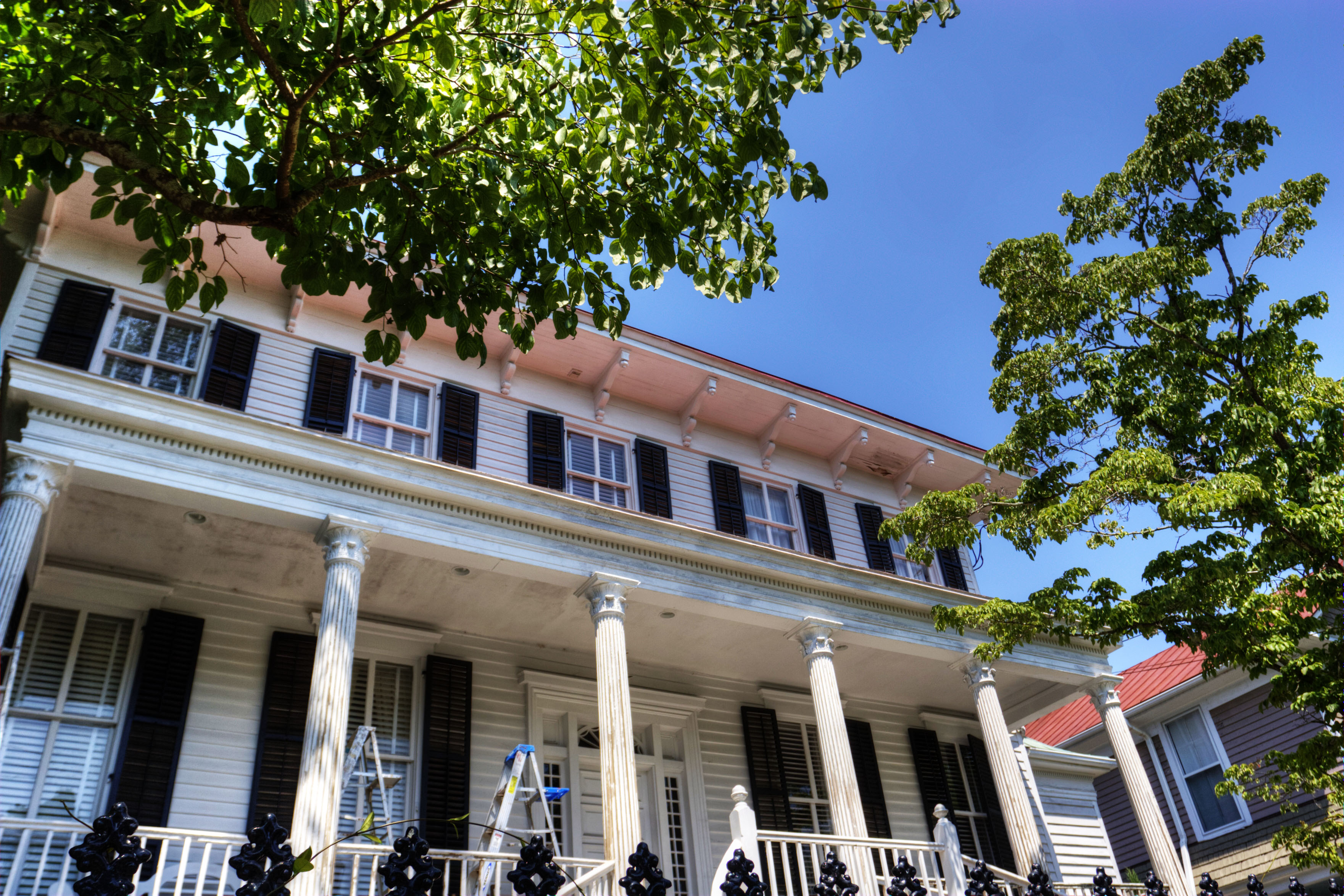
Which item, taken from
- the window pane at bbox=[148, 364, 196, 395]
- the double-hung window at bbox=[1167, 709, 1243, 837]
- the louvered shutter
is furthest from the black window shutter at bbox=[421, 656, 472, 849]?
the double-hung window at bbox=[1167, 709, 1243, 837]

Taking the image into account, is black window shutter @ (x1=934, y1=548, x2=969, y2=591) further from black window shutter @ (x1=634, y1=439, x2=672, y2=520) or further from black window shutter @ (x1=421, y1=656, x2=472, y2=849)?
black window shutter @ (x1=421, y1=656, x2=472, y2=849)

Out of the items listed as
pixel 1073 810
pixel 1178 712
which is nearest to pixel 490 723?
pixel 1073 810

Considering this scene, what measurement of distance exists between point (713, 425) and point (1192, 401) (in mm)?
8066

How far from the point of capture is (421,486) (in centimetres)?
1205

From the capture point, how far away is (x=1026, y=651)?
1666cm

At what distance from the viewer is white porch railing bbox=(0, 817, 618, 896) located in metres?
8.57

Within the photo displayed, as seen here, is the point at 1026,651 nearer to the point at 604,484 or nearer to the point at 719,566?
the point at 719,566

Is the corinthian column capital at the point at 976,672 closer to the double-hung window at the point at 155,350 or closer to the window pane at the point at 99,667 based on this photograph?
the window pane at the point at 99,667

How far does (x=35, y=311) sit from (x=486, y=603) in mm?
6990

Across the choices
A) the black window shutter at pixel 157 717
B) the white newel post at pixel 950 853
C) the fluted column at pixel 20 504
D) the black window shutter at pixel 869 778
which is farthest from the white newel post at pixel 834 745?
the fluted column at pixel 20 504

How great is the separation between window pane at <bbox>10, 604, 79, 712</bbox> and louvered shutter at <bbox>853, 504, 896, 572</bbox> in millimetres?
12723

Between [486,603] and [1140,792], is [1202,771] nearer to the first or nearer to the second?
[1140,792]

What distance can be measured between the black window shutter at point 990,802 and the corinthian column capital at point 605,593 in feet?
29.4

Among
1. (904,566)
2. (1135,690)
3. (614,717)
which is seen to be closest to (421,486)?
(614,717)
